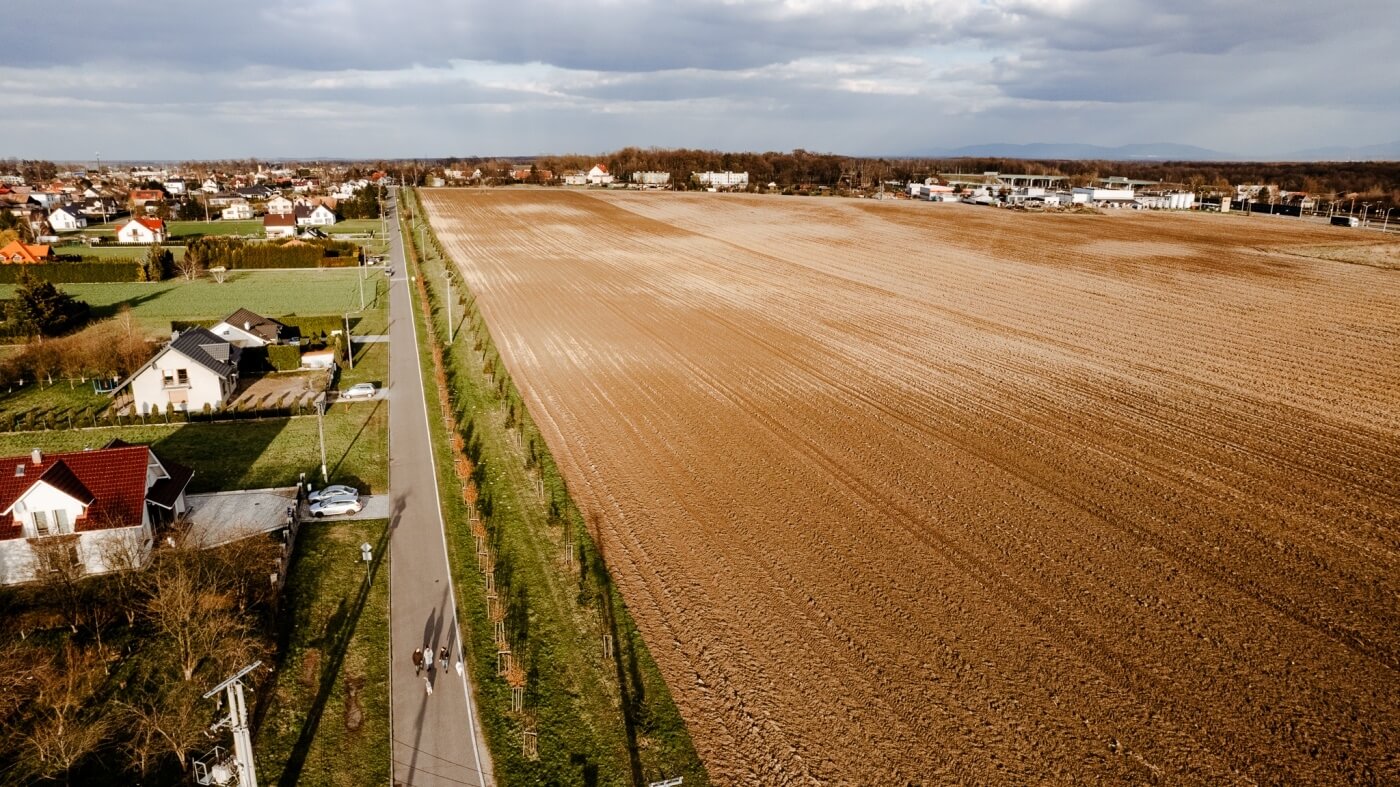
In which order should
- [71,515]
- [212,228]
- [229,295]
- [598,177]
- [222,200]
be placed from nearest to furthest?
[71,515] < [229,295] < [212,228] < [222,200] < [598,177]

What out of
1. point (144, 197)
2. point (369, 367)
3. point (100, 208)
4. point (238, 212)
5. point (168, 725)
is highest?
point (144, 197)

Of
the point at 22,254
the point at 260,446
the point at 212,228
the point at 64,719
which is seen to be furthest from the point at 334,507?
the point at 212,228

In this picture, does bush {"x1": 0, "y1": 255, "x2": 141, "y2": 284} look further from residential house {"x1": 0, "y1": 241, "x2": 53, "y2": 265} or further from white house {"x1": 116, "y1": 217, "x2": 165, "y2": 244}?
white house {"x1": 116, "y1": 217, "x2": 165, "y2": 244}

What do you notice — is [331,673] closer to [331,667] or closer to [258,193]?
[331,667]

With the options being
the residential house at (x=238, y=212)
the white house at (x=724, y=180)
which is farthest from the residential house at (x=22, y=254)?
the white house at (x=724, y=180)

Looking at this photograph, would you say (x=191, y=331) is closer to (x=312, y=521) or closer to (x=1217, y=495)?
(x=312, y=521)

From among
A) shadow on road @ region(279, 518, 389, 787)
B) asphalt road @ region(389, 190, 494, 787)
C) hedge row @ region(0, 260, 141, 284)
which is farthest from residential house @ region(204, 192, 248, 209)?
shadow on road @ region(279, 518, 389, 787)
